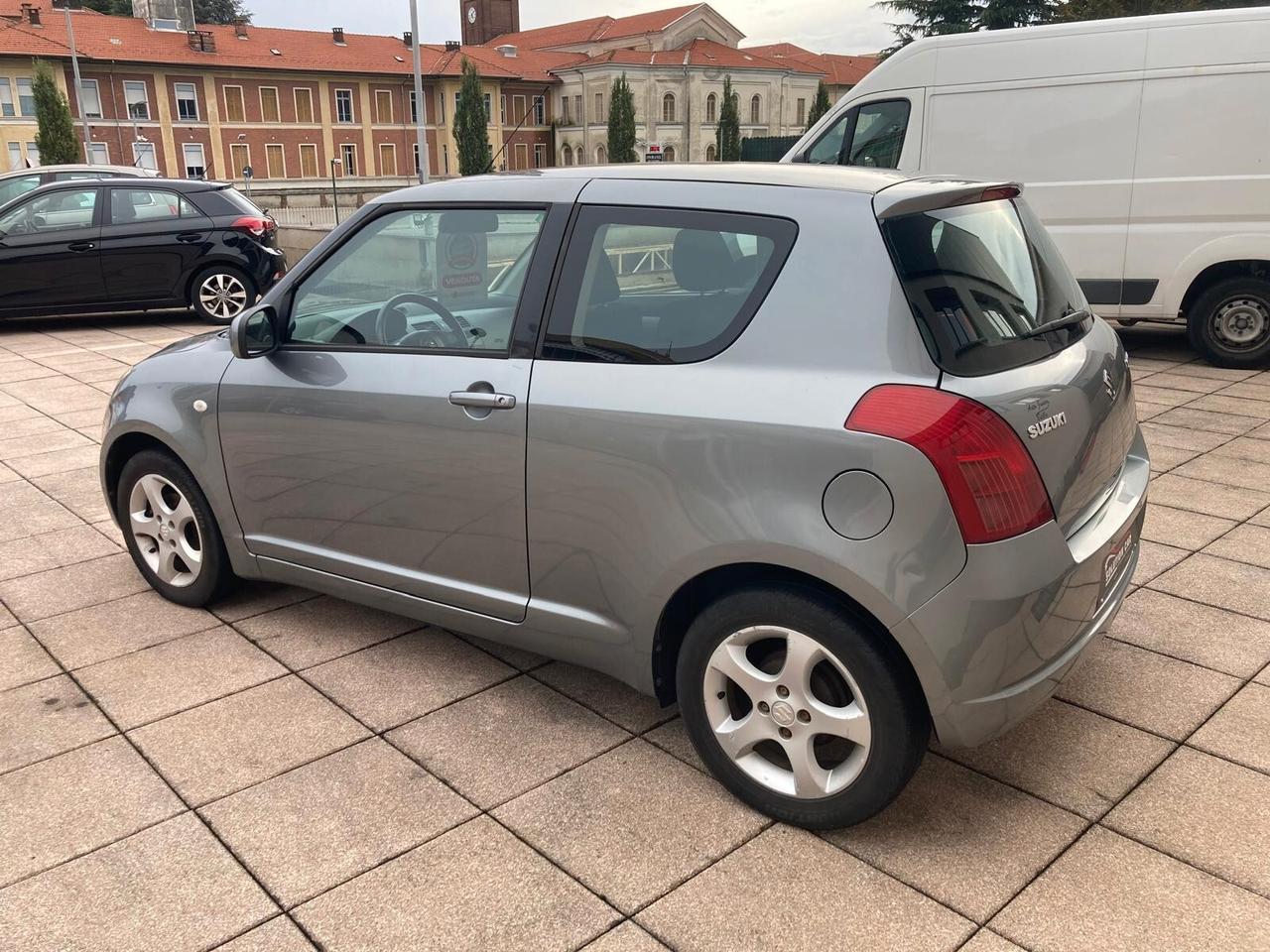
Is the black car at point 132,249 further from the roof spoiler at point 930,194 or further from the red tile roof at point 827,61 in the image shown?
the red tile roof at point 827,61

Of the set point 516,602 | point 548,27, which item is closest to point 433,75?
point 548,27

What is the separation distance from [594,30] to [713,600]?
103 metres

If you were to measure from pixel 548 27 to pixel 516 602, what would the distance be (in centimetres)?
10894

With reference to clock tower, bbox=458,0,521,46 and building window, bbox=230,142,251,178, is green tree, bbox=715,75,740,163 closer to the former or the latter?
clock tower, bbox=458,0,521,46

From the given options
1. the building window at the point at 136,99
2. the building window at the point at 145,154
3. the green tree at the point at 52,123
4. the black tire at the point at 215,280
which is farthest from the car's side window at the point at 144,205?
the building window at the point at 136,99

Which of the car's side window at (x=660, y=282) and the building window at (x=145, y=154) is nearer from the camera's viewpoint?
the car's side window at (x=660, y=282)

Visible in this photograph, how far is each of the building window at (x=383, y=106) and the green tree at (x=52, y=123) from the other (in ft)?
84.8

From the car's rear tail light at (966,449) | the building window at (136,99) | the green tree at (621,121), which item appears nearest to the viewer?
the car's rear tail light at (966,449)

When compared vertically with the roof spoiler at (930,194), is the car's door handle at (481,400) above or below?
below

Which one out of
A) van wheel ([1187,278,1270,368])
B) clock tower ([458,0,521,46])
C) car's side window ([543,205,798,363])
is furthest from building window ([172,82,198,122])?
car's side window ([543,205,798,363])

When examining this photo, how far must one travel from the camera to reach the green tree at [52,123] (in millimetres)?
47844

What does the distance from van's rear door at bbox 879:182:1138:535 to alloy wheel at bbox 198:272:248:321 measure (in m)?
10.5

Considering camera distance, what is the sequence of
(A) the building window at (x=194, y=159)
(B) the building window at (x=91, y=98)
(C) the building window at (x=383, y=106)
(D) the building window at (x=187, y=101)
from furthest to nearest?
1. (C) the building window at (x=383, y=106)
2. (A) the building window at (x=194, y=159)
3. (D) the building window at (x=187, y=101)
4. (B) the building window at (x=91, y=98)

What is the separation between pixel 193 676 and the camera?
3.64m
